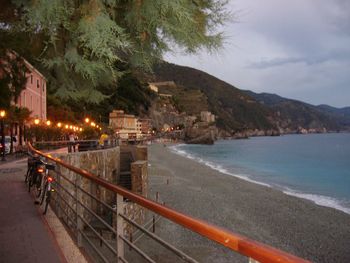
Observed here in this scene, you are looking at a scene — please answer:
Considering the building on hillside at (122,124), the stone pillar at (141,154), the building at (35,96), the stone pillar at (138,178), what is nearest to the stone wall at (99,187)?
the stone pillar at (138,178)

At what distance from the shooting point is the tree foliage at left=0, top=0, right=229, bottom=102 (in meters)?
3.30

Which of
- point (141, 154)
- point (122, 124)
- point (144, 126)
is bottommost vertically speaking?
point (141, 154)

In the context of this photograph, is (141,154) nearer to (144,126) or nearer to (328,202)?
(328,202)

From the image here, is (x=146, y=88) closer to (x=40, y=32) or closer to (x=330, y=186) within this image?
(x=330, y=186)

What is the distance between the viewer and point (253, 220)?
2216 cm

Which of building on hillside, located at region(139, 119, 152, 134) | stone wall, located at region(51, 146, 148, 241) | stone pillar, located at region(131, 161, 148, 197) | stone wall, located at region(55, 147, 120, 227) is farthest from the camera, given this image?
building on hillside, located at region(139, 119, 152, 134)

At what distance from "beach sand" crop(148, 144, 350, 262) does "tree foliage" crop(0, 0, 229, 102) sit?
9.88 metres

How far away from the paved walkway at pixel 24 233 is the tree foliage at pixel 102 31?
228cm

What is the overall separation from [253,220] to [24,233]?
17.8m

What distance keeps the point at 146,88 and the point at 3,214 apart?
110 m

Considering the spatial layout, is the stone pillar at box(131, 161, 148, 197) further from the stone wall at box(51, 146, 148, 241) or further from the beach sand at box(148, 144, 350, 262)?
the beach sand at box(148, 144, 350, 262)

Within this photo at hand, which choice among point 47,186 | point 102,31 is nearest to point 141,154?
point 47,186

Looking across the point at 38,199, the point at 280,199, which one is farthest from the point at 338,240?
the point at 38,199

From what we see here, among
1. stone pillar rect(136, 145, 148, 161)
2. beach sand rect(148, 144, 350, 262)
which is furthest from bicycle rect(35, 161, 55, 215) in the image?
stone pillar rect(136, 145, 148, 161)
